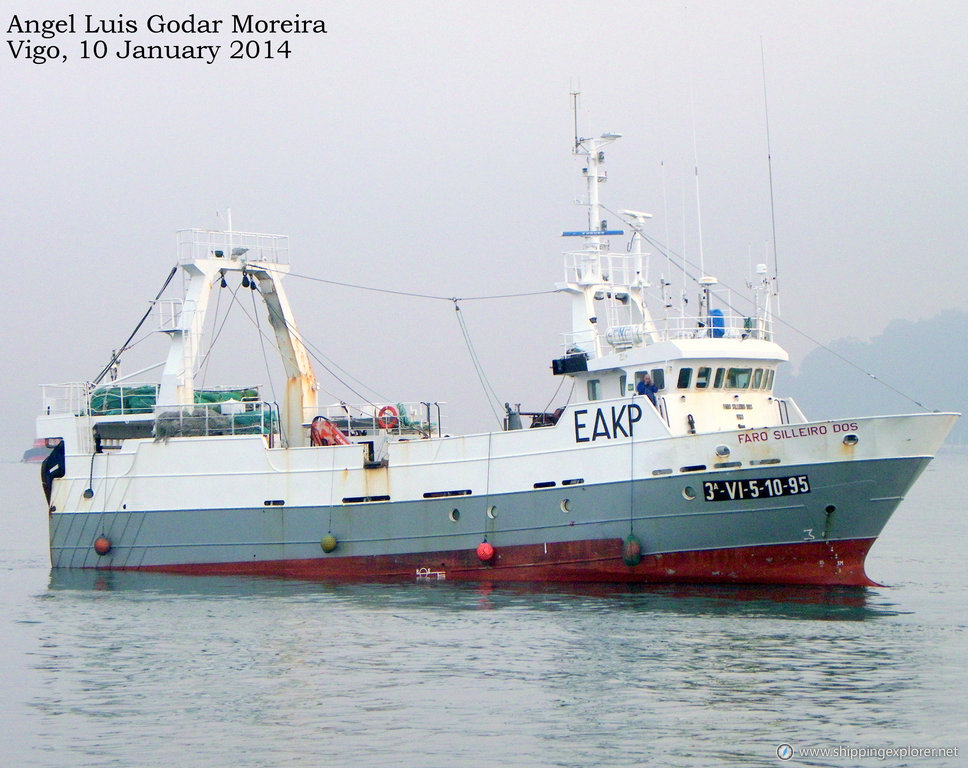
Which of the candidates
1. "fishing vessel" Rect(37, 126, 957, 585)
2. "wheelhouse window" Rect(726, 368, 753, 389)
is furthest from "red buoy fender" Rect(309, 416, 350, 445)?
"wheelhouse window" Rect(726, 368, 753, 389)

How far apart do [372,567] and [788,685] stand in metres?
12.6

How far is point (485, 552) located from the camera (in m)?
26.2

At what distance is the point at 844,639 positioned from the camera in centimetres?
1989

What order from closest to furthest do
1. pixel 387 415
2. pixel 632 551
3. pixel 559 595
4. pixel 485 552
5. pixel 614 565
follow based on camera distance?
pixel 559 595 → pixel 632 551 → pixel 614 565 → pixel 485 552 → pixel 387 415

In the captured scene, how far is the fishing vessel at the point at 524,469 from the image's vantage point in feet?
80.1

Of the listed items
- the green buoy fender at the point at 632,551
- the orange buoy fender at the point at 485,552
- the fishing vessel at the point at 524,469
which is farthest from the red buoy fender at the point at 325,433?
the green buoy fender at the point at 632,551

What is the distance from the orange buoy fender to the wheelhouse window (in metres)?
6.23

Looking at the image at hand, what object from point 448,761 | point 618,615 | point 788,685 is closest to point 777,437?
point 618,615

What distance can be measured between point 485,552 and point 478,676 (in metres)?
8.62

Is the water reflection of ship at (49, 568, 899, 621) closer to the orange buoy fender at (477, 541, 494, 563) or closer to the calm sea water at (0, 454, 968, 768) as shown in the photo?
the calm sea water at (0, 454, 968, 768)

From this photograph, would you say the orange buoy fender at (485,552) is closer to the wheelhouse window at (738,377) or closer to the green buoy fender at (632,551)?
the green buoy fender at (632,551)

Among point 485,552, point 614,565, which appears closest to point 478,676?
point 614,565

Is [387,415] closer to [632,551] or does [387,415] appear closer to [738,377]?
[632,551]

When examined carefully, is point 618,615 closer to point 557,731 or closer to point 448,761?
point 557,731
